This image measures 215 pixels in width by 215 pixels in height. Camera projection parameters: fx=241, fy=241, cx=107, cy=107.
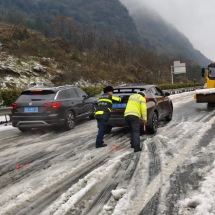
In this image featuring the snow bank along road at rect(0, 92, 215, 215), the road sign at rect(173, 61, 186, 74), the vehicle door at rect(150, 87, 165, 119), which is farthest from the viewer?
the road sign at rect(173, 61, 186, 74)

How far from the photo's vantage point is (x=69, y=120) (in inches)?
346

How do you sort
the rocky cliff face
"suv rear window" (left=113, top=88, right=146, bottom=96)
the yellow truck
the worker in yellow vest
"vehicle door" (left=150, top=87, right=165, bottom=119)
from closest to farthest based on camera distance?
the worker in yellow vest → "suv rear window" (left=113, top=88, right=146, bottom=96) → "vehicle door" (left=150, top=87, right=165, bottom=119) → the yellow truck → the rocky cliff face

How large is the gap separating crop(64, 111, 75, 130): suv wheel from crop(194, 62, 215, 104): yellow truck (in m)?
7.80

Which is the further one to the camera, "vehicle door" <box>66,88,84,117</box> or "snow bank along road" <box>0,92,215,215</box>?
"vehicle door" <box>66,88,84,117</box>

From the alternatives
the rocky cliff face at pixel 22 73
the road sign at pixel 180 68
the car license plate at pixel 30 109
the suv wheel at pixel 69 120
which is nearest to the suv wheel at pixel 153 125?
the suv wheel at pixel 69 120

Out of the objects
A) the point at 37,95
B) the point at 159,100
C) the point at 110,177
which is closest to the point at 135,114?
the point at 110,177

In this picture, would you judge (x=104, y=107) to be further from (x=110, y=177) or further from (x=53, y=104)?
(x=110, y=177)

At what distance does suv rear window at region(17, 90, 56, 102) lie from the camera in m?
8.15

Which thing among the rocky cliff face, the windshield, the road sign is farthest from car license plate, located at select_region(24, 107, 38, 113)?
the road sign

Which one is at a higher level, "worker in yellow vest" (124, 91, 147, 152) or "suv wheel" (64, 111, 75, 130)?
"worker in yellow vest" (124, 91, 147, 152)

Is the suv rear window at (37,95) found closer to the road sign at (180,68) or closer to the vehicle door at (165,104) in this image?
the vehicle door at (165,104)

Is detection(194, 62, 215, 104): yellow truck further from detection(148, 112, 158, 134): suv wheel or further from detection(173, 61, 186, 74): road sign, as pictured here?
detection(173, 61, 186, 74): road sign

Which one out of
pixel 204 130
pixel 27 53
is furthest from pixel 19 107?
pixel 27 53

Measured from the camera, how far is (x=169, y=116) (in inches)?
388
